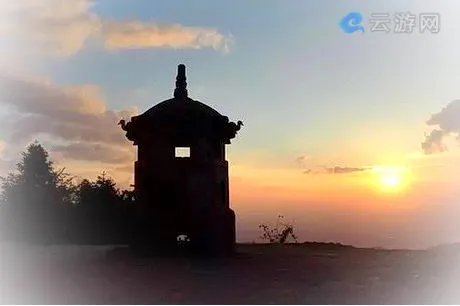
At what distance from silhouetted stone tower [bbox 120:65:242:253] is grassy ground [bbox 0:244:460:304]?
42.2 inches

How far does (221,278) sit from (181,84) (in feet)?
23.2

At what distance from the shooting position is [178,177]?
18797mm

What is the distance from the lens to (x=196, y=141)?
18.7 metres

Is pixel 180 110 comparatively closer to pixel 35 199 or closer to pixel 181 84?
pixel 181 84

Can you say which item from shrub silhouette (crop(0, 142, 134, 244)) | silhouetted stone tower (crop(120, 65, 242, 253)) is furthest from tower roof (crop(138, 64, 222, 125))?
shrub silhouette (crop(0, 142, 134, 244))

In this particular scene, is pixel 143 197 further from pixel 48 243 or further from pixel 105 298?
pixel 105 298

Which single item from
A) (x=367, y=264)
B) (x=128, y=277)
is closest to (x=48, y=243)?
(x=128, y=277)

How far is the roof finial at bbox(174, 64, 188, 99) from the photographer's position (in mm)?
19391

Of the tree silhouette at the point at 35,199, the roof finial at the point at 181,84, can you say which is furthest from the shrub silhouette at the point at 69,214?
the roof finial at the point at 181,84

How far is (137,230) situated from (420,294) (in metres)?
8.75

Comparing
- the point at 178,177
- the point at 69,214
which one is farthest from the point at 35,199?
the point at 178,177

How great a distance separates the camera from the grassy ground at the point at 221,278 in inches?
482

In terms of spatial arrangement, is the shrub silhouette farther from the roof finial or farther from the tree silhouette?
the roof finial

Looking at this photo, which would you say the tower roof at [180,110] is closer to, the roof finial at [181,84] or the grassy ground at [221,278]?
the roof finial at [181,84]
